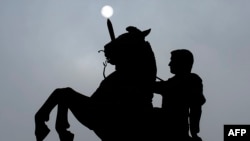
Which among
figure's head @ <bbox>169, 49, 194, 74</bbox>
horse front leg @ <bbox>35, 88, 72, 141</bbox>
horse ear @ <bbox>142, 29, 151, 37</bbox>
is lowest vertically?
horse front leg @ <bbox>35, 88, 72, 141</bbox>

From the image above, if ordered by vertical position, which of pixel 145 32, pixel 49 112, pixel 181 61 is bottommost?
pixel 49 112

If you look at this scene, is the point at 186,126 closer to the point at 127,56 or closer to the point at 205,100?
the point at 205,100

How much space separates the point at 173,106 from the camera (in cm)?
886

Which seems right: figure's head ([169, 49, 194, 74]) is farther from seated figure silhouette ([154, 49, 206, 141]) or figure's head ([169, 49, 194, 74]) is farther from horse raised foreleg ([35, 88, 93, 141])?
horse raised foreleg ([35, 88, 93, 141])

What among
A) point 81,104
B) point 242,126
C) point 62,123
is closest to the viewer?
point 62,123

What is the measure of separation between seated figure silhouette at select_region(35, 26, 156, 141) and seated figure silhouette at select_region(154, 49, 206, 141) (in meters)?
0.33

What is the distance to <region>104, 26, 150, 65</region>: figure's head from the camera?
9.00 meters

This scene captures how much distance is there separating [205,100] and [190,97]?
0.30 m

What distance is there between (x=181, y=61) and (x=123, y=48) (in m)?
1.22

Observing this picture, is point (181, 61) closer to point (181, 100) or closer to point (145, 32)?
point (181, 100)

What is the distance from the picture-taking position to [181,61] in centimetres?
893

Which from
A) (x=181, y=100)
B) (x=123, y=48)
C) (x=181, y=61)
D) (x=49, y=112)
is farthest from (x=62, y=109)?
(x=181, y=61)

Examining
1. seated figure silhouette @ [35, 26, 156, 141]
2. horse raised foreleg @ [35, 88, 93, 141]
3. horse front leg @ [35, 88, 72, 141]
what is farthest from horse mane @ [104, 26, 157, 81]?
horse front leg @ [35, 88, 72, 141]

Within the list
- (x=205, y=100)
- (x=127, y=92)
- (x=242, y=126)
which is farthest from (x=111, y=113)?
(x=242, y=126)
